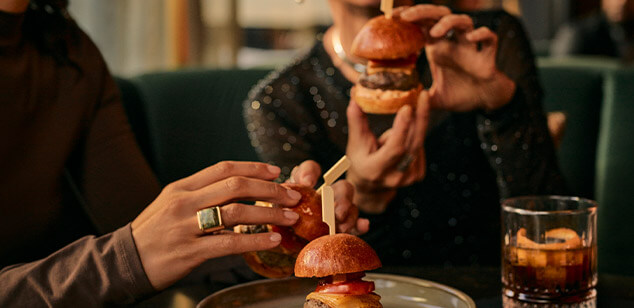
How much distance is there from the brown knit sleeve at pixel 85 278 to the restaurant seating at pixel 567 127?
1356 millimetres

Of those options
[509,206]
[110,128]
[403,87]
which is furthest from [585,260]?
[110,128]

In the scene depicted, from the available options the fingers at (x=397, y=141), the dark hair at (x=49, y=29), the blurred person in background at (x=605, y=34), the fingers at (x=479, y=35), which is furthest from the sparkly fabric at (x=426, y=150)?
the blurred person in background at (x=605, y=34)

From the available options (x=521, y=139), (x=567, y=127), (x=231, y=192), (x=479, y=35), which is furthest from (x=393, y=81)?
(x=567, y=127)

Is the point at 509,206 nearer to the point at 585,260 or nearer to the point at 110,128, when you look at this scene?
the point at 585,260

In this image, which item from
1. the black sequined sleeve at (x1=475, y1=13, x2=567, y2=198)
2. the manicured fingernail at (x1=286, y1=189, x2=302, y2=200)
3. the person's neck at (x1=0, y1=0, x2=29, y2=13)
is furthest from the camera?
the black sequined sleeve at (x1=475, y1=13, x2=567, y2=198)

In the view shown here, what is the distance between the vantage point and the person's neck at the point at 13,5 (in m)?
1.25

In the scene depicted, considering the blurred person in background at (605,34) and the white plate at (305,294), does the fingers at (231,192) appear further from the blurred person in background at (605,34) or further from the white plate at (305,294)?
the blurred person in background at (605,34)

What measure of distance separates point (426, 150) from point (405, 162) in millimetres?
363

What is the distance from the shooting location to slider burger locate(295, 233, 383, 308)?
847 millimetres

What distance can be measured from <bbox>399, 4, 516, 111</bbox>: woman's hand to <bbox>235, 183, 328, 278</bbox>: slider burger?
489 mm

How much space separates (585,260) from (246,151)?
1525 mm

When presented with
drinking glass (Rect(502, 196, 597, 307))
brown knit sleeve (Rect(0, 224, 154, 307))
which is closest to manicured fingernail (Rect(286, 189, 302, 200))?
brown knit sleeve (Rect(0, 224, 154, 307))

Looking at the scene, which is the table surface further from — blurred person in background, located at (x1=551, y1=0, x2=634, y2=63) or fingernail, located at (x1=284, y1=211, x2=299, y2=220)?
blurred person in background, located at (x1=551, y1=0, x2=634, y2=63)

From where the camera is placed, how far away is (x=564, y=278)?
1.01 metres
